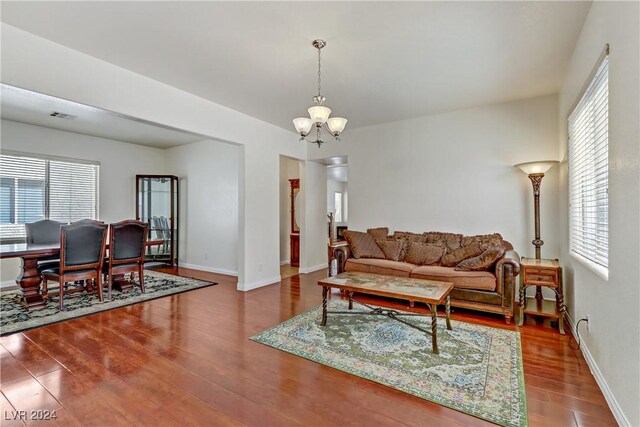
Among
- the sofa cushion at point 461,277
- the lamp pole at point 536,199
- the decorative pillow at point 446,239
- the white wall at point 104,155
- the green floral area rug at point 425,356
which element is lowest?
the green floral area rug at point 425,356

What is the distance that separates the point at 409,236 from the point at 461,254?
3.03 feet

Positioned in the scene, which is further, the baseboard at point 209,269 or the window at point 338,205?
the window at point 338,205

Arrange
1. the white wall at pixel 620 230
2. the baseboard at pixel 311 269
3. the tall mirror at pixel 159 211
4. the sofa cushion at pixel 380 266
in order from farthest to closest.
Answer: the tall mirror at pixel 159 211
the baseboard at pixel 311 269
the sofa cushion at pixel 380 266
the white wall at pixel 620 230

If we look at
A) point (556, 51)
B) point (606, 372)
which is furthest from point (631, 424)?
point (556, 51)

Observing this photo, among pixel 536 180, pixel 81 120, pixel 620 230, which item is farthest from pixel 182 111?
pixel 536 180

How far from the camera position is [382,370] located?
2.27m

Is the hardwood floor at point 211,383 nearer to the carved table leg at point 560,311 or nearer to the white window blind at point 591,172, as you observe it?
the carved table leg at point 560,311

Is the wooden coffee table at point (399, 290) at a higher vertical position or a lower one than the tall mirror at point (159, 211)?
lower

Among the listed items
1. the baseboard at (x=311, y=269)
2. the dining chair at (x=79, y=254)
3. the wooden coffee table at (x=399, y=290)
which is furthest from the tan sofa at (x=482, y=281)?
the dining chair at (x=79, y=254)

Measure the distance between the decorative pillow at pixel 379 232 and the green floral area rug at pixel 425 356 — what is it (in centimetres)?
173

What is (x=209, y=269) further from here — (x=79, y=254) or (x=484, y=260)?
(x=484, y=260)

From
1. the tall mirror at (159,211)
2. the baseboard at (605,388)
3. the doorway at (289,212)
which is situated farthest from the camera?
the doorway at (289,212)

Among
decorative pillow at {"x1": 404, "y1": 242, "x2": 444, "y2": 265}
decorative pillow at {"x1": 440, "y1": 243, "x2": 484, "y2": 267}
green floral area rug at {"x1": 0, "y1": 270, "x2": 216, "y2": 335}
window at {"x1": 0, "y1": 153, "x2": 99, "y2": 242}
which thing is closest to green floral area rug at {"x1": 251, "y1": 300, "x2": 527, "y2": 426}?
decorative pillow at {"x1": 440, "y1": 243, "x2": 484, "y2": 267}

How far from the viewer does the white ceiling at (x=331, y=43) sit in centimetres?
229
